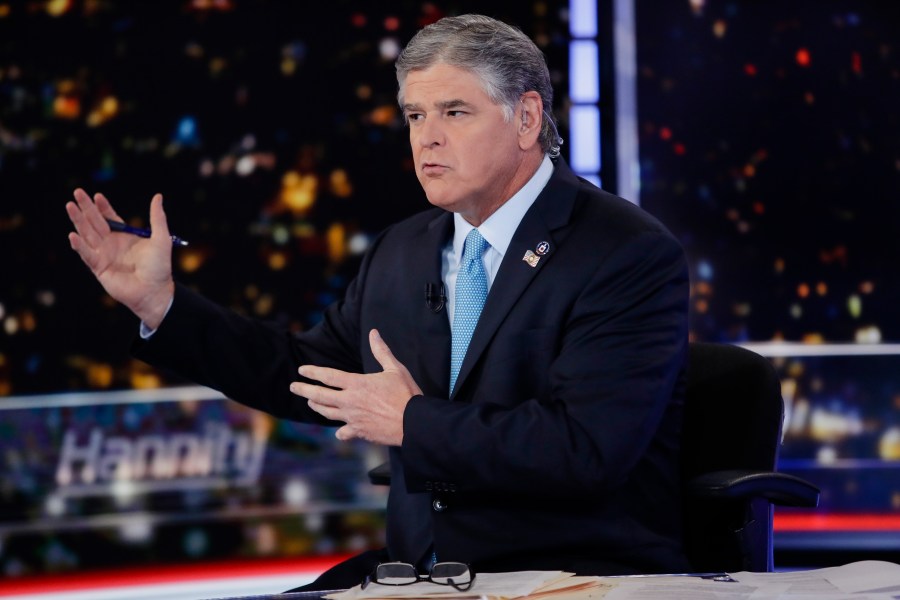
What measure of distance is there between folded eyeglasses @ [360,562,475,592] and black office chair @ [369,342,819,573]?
63 centimetres

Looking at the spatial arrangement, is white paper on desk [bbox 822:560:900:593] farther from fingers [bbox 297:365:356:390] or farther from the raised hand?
the raised hand

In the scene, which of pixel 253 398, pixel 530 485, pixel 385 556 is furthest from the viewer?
pixel 253 398

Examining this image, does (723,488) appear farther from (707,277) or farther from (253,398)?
(707,277)

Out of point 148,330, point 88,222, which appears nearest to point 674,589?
point 148,330

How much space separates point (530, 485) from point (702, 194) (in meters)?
2.49

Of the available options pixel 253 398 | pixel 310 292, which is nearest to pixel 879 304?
pixel 310 292

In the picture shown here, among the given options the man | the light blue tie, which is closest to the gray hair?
the man

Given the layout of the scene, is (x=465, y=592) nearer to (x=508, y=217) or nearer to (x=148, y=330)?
(x=508, y=217)

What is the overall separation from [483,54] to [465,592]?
933 mm

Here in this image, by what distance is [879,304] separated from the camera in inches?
152

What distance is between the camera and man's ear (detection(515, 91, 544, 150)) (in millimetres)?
1903

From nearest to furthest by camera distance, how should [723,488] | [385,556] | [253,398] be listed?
1. [723,488]
2. [385,556]
3. [253,398]

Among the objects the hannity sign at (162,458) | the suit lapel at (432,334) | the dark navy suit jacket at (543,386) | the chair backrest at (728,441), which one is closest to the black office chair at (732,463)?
the chair backrest at (728,441)

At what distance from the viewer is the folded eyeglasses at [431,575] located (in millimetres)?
1294
